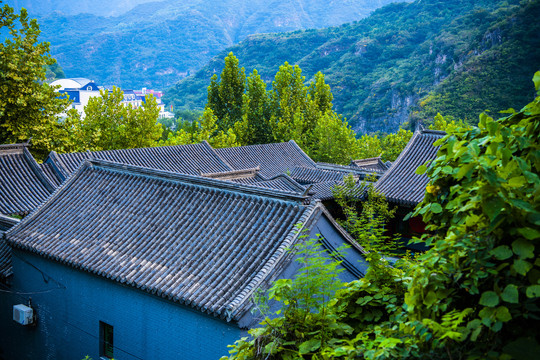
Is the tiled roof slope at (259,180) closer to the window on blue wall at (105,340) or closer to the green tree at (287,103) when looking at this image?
the window on blue wall at (105,340)

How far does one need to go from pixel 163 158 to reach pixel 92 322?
14.6 meters

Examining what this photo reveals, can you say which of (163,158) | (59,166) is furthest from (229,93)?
(59,166)

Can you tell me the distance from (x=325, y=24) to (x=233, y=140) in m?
A: 127

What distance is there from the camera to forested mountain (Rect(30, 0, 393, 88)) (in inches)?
5576

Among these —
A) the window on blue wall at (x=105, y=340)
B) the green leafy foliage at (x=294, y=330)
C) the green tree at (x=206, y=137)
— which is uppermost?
the green tree at (x=206, y=137)

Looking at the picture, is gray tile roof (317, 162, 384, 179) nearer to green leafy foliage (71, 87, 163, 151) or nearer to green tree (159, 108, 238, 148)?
Result: green tree (159, 108, 238, 148)

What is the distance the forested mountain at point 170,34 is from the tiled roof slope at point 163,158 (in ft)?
390

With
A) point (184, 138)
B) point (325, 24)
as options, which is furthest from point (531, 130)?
point (325, 24)

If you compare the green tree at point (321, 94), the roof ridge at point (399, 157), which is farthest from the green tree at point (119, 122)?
the roof ridge at point (399, 157)

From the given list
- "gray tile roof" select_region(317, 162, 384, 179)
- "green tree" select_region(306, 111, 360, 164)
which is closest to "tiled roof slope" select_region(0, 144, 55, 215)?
"gray tile roof" select_region(317, 162, 384, 179)

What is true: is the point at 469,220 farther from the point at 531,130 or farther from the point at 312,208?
the point at 312,208

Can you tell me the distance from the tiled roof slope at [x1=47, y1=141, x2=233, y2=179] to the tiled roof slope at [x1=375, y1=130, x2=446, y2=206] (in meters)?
9.36

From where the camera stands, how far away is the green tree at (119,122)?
31422mm

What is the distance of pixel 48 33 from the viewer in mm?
165375
